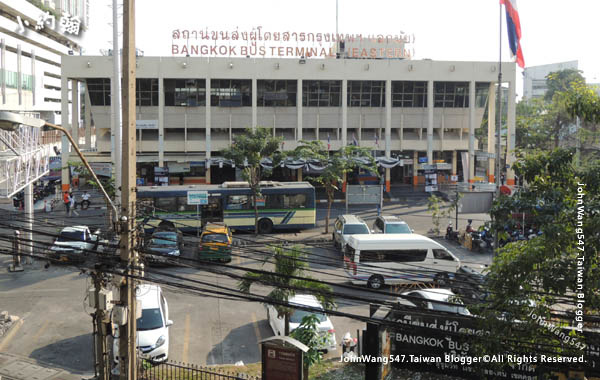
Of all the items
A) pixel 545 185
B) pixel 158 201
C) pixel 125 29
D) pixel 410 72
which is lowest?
pixel 158 201

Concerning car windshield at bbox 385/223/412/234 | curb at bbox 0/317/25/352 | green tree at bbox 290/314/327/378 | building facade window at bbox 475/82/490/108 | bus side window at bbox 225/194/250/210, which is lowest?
curb at bbox 0/317/25/352

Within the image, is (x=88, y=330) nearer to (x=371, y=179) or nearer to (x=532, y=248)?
(x=532, y=248)

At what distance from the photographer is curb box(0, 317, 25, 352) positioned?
49.2 feet

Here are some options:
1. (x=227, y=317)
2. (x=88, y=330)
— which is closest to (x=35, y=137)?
(x=88, y=330)

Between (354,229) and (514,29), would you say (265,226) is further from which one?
(514,29)

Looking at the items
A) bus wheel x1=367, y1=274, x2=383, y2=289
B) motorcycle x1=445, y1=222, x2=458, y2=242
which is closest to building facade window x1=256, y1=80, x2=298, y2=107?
motorcycle x1=445, y1=222, x2=458, y2=242

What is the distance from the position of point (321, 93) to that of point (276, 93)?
3.55 m

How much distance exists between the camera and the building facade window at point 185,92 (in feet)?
141

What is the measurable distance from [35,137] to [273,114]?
24000mm

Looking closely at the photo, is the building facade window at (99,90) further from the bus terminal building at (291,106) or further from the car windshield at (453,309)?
the car windshield at (453,309)

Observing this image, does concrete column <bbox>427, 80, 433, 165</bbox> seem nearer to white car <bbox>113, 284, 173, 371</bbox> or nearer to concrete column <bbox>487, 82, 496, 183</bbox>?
concrete column <bbox>487, 82, 496, 183</bbox>

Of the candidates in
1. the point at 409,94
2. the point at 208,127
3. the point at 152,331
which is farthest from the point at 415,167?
the point at 152,331

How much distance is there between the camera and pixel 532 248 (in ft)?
25.8

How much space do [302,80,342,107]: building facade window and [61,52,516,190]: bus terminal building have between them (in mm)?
78
